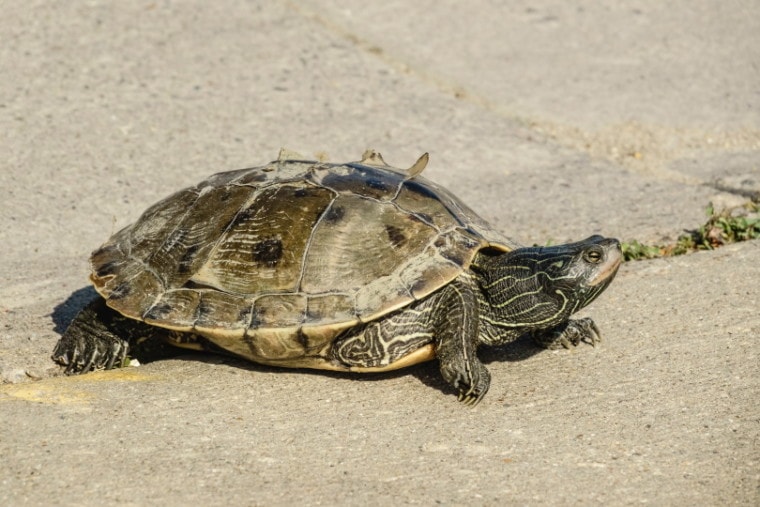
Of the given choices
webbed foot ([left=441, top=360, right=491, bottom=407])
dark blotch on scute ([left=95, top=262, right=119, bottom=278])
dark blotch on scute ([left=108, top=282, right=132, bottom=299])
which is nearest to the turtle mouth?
webbed foot ([left=441, top=360, right=491, bottom=407])

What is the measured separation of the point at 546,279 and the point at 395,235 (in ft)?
2.33

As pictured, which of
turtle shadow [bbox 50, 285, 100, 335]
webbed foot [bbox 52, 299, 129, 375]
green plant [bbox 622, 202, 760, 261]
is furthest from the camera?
green plant [bbox 622, 202, 760, 261]

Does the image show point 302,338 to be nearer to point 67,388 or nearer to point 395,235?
point 395,235

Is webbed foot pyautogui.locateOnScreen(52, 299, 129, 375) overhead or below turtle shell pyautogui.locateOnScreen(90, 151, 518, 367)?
below

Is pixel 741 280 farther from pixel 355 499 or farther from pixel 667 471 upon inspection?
pixel 355 499

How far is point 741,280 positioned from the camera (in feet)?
17.1

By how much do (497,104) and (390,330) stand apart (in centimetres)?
354

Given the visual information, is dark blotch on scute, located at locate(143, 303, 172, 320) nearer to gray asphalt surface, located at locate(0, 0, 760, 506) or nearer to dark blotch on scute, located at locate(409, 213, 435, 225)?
gray asphalt surface, located at locate(0, 0, 760, 506)

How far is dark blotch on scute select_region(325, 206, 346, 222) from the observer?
14.4ft

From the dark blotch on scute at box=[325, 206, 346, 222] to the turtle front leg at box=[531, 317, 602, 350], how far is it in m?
1.14

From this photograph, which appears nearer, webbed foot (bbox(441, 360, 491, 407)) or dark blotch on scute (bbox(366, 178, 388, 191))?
webbed foot (bbox(441, 360, 491, 407))

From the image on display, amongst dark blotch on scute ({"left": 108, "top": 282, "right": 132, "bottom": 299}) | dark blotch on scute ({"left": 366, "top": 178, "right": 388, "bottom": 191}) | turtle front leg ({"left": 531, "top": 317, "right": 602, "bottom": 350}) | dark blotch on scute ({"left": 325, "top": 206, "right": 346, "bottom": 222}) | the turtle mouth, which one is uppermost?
dark blotch on scute ({"left": 366, "top": 178, "right": 388, "bottom": 191})

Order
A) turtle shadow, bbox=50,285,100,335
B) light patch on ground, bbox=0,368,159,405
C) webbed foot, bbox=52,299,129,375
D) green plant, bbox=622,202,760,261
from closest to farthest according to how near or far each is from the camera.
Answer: light patch on ground, bbox=0,368,159,405, webbed foot, bbox=52,299,129,375, turtle shadow, bbox=50,285,100,335, green plant, bbox=622,202,760,261

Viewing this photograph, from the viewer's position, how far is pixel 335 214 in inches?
174
